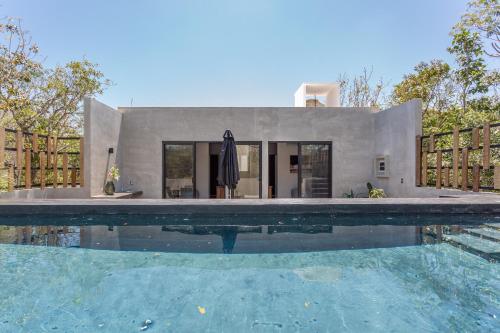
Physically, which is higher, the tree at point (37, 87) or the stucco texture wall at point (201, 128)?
the tree at point (37, 87)

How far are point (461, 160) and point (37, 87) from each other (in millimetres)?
14773

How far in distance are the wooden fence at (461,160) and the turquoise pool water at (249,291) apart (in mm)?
4393

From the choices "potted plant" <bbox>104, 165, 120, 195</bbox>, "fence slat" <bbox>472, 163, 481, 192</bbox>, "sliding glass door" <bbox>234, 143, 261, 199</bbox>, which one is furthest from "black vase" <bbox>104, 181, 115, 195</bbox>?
"fence slat" <bbox>472, 163, 481, 192</bbox>

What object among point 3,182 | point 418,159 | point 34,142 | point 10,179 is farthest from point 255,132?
A: point 3,182

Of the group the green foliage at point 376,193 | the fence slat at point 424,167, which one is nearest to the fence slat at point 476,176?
the fence slat at point 424,167

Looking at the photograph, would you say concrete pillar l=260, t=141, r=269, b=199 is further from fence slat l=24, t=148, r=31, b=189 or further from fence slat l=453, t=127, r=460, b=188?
fence slat l=24, t=148, r=31, b=189

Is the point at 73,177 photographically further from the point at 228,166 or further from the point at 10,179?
the point at 228,166

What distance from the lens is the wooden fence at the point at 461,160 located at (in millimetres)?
6652

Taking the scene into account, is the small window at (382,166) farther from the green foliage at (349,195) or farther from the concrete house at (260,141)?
the green foliage at (349,195)

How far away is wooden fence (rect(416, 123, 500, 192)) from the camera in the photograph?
665 centimetres

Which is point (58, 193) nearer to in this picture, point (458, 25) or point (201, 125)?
point (201, 125)

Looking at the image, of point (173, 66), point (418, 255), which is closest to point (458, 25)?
point (418, 255)

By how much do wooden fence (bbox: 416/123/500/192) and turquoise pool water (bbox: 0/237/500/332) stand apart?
439cm

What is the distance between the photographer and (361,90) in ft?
69.3
